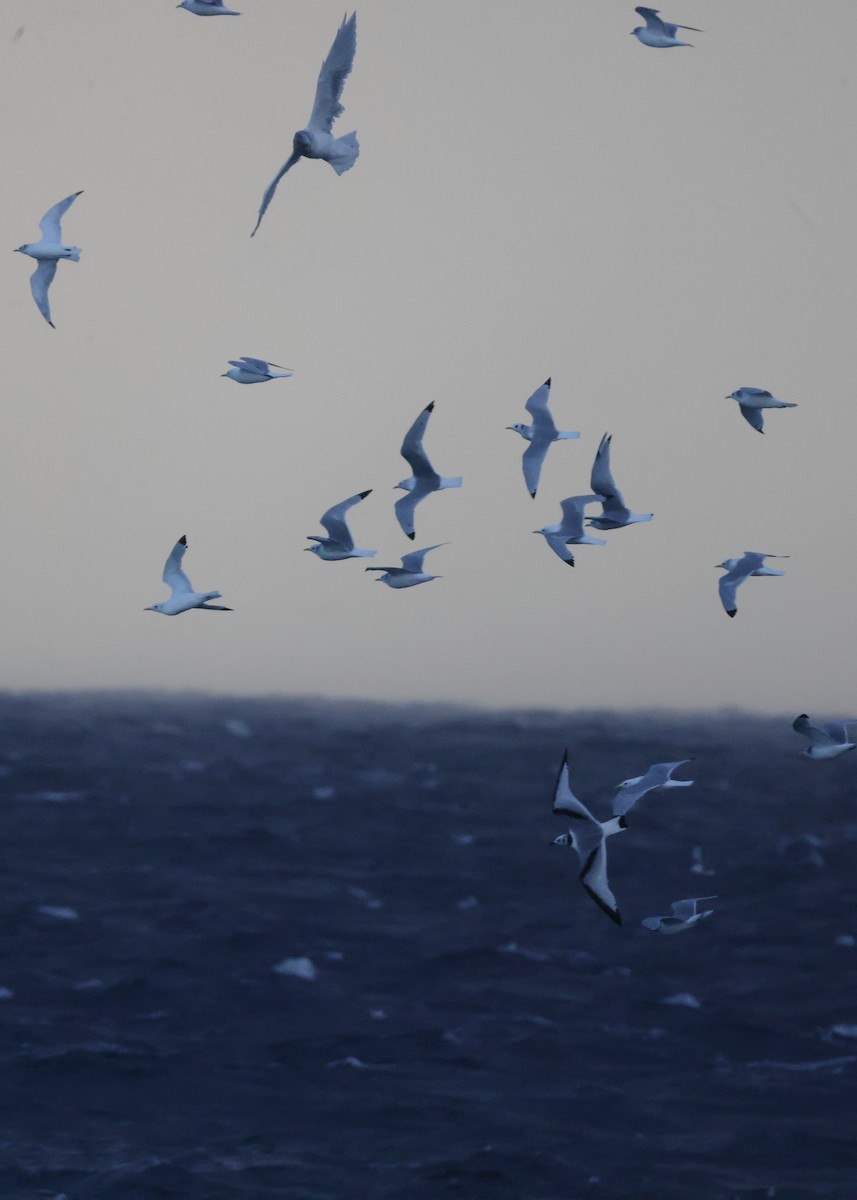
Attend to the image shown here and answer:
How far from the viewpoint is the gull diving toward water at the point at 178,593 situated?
64.0 ft

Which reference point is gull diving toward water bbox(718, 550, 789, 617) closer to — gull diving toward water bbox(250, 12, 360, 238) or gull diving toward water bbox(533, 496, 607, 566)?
gull diving toward water bbox(533, 496, 607, 566)

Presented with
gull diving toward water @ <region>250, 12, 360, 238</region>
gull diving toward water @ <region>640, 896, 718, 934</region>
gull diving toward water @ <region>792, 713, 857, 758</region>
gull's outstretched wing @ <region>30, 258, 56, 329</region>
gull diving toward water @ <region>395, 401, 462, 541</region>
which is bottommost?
gull diving toward water @ <region>640, 896, 718, 934</region>

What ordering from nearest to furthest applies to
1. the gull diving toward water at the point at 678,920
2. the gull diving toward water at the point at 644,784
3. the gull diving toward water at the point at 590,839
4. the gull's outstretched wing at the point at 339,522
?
the gull diving toward water at the point at 590,839 < the gull diving toward water at the point at 644,784 < the gull diving toward water at the point at 678,920 < the gull's outstretched wing at the point at 339,522

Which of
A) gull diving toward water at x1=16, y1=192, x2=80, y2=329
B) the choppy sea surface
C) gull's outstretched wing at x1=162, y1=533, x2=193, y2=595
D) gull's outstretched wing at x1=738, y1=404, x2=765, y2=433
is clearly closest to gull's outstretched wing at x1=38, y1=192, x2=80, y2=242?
gull diving toward water at x1=16, y1=192, x2=80, y2=329

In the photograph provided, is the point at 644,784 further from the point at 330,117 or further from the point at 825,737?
the point at 330,117

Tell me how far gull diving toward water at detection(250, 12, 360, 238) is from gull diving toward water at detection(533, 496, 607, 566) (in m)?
4.46

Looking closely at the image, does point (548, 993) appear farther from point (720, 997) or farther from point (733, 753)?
point (733, 753)

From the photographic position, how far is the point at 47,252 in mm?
20984

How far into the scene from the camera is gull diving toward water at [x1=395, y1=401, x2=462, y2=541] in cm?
2012

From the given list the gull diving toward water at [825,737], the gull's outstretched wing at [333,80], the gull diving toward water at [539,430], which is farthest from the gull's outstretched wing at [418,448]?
the gull diving toward water at [825,737]

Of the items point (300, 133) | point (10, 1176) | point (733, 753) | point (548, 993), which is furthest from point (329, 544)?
point (733, 753)

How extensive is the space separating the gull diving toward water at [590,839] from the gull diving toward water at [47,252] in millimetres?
8581

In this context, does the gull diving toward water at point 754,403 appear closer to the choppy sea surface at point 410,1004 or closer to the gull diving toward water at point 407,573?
the gull diving toward water at point 407,573

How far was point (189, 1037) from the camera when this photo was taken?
110ft
